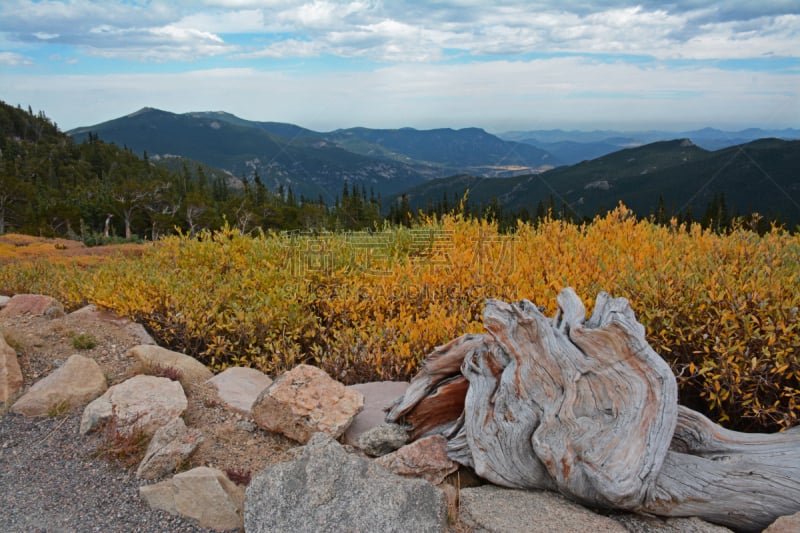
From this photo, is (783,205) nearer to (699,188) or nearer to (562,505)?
(699,188)

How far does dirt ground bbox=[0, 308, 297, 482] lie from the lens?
4.66 meters

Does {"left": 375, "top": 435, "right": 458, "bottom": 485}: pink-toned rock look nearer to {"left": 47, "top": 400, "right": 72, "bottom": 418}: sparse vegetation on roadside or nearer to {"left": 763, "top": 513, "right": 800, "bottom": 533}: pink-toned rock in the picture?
{"left": 763, "top": 513, "right": 800, "bottom": 533}: pink-toned rock

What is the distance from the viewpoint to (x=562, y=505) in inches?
154

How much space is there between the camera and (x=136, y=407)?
16.0ft

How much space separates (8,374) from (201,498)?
298 centimetres

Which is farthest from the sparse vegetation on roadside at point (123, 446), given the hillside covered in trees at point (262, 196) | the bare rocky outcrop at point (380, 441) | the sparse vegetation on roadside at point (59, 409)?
the hillside covered in trees at point (262, 196)

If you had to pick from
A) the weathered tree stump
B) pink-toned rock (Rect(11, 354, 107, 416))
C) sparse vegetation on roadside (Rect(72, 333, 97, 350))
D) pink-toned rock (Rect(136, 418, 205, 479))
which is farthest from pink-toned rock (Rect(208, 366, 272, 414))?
the weathered tree stump

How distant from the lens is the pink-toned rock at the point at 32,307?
7.11m

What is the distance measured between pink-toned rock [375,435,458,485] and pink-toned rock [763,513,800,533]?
7.11 ft

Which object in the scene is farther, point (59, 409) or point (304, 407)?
point (59, 409)

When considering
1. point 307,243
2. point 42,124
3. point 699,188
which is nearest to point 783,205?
point 699,188

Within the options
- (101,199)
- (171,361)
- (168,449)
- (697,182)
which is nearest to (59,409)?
(171,361)

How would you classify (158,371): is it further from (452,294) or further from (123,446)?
(452,294)

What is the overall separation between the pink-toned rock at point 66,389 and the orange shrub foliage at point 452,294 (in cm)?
144
